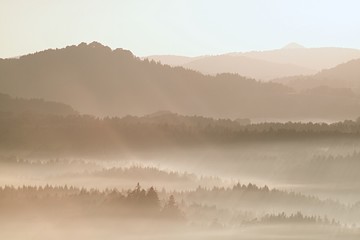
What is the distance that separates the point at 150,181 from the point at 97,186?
29.7 m

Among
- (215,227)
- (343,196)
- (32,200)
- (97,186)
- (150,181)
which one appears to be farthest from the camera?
(150,181)

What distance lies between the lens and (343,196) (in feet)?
486

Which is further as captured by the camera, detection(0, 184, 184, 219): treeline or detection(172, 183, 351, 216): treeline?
detection(172, 183, 351, 216): treeline

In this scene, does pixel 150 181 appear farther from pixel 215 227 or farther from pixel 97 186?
pixel 215 227

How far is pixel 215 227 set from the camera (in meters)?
91.2

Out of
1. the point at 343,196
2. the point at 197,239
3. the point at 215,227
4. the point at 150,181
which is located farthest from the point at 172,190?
the point at 197,239

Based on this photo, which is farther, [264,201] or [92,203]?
[264,201]

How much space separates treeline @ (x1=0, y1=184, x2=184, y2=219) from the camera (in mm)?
88750

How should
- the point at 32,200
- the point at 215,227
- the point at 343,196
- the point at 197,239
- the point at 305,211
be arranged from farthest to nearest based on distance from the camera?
the point at 343,196 → the point at 305,211 → the point at 32,200 → the point at 215,227 → the point at 197,239

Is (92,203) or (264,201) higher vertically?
(92,203)

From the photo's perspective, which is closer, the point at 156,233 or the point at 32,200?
the point at 156,233

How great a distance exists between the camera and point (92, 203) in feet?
335

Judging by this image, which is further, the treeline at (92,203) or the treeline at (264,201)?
the treeline at (264,201)

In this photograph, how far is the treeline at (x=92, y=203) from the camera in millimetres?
88750
